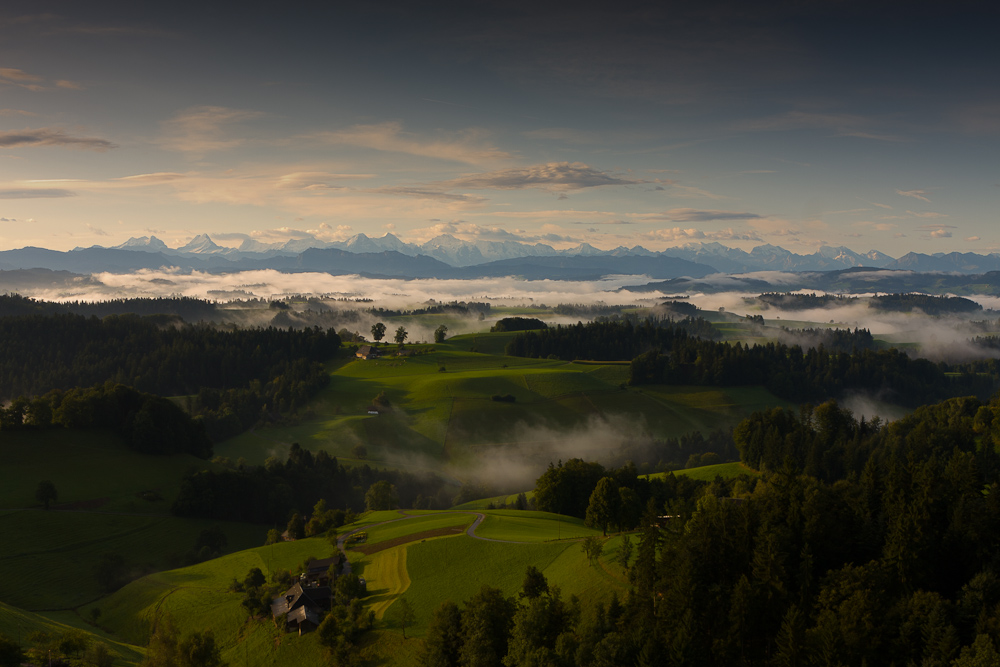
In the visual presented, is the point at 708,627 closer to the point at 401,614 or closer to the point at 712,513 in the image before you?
the point at 712,513

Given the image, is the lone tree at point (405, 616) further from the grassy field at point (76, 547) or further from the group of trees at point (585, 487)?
the grassy field at point (76, 547)

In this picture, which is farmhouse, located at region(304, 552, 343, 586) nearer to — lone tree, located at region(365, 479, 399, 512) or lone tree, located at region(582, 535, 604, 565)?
lone tree, located at region(582, 535, 604, 565)

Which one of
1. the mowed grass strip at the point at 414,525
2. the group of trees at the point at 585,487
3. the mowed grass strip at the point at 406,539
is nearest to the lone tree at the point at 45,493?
the mowed grass strip at the point at 414,525

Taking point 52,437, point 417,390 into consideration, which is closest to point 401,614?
point 52,437

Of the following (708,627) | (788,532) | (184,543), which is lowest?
(184,543)

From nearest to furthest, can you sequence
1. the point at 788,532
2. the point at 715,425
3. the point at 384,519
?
the point at 788,532, the point at 384,519, the point at 715,425

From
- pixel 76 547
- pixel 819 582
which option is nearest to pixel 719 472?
pixel 819 582
